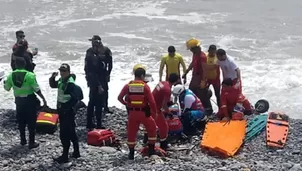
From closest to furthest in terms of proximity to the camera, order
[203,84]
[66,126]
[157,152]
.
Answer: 1. [66,126]
2. [157,152]
3. [203,84]

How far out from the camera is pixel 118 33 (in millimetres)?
27359

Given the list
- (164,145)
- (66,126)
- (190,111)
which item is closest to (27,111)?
(66,126)

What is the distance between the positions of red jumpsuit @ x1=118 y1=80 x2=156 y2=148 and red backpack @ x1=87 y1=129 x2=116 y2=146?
1.25 metres

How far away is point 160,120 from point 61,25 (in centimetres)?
1985

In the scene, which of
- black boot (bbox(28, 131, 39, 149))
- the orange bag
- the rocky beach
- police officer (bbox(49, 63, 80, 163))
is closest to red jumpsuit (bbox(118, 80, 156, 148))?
the orange bag

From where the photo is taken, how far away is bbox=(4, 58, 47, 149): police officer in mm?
9758

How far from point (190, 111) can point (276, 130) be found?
170 cm

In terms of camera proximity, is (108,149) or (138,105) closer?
(138,105)

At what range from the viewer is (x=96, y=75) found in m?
11.5

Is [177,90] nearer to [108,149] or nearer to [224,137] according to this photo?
[224,137]

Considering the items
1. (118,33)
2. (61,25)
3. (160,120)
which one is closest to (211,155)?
(160,120)

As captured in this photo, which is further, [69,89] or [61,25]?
[61,25]

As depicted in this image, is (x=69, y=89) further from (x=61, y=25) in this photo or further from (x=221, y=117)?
(x=61, y=25)

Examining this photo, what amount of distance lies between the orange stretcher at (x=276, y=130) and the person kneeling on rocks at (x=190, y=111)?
4.37 ft
